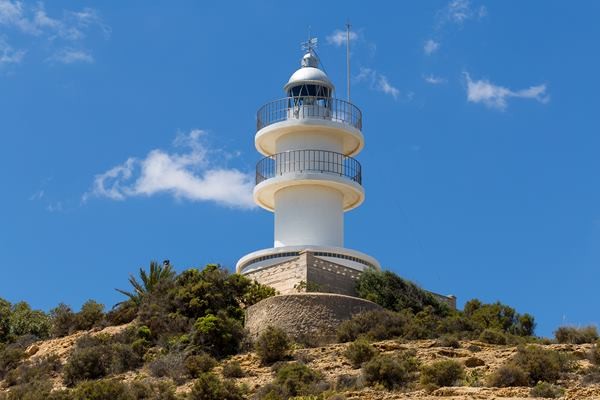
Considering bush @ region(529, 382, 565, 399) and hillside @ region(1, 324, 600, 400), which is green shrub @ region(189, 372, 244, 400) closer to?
hillside @ region(1, 324, 600, 400)

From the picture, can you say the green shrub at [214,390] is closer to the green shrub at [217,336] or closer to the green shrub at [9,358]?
the green shrub at [217,336]

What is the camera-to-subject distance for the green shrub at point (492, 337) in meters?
41.2

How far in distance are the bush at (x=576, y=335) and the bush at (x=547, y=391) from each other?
22.0ft

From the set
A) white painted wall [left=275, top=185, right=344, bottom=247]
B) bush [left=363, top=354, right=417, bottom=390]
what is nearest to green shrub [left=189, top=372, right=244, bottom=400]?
bush [left=363, top=354, right=417, bottom=390]

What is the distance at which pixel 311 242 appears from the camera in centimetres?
4847

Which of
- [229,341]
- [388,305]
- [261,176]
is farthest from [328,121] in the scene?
[229,341]

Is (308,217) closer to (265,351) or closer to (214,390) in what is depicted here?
(265,351)

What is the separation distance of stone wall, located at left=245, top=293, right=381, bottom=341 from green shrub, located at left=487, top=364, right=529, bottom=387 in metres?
7.37

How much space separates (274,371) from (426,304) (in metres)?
10.6

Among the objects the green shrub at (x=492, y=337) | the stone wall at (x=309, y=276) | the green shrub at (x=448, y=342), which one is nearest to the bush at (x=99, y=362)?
the stone wall at (x=309, y=276)

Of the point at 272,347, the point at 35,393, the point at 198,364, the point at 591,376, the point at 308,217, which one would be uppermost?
the point at 308,217

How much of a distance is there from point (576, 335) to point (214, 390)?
415 inches

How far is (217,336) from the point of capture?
41.3m

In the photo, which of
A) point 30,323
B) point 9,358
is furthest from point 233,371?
point 30,323
